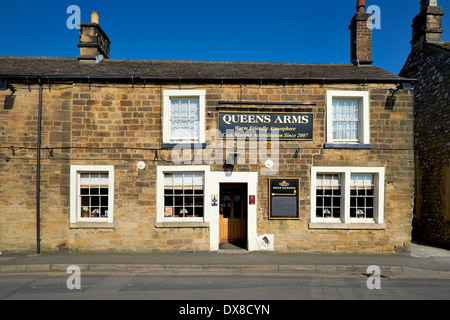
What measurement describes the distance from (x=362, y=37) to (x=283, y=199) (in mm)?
7496

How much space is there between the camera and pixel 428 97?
1130 cm

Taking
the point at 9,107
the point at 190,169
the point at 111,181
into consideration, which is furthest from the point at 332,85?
the point at 9,107

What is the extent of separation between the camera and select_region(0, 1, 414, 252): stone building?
28.8 feet

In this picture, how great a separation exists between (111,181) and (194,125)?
3.41m

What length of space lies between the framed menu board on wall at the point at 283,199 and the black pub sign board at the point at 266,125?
156cm

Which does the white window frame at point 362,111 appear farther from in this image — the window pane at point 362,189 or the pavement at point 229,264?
the pavement at point 229,264

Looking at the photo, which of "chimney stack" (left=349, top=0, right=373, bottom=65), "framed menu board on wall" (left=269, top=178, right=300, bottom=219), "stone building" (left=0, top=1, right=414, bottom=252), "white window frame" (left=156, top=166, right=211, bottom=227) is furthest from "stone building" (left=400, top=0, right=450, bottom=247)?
"white window frame" (left=156, top=166, right=211, bottom=227)

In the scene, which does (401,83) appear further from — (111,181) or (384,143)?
(111,181)

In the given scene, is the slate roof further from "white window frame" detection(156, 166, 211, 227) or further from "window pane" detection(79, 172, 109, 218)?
"window pane" detection(79, 172, 109, 218)
